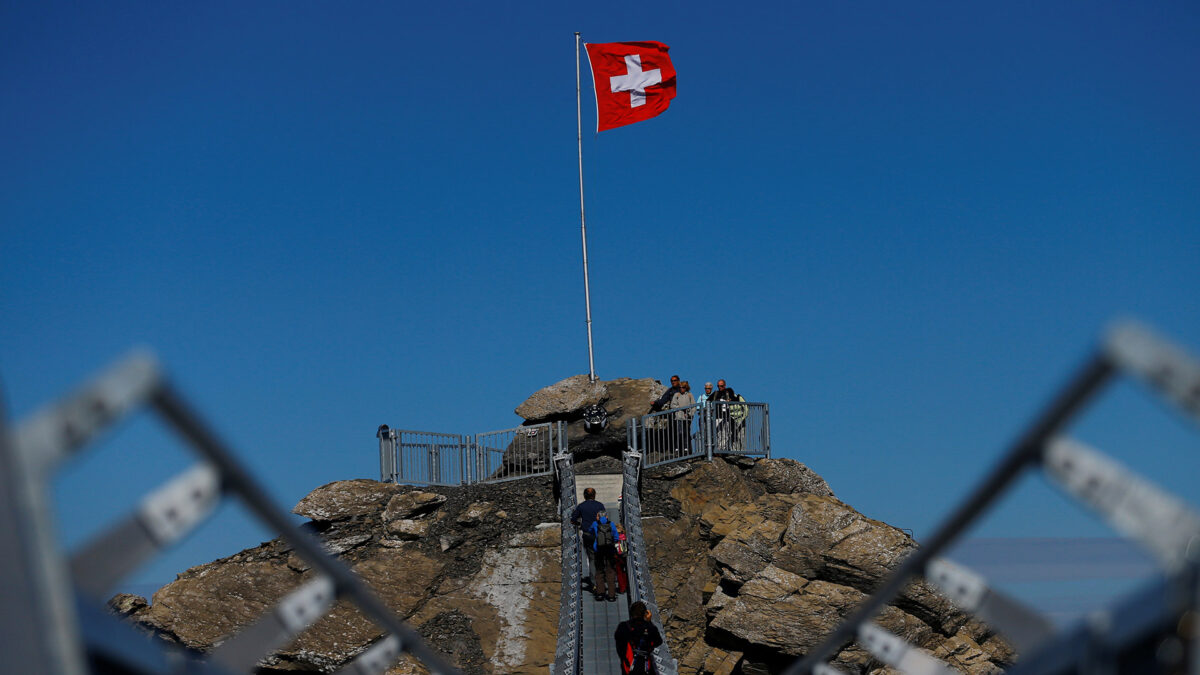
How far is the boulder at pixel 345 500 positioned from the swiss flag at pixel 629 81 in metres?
11.9

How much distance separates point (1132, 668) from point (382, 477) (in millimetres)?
23072

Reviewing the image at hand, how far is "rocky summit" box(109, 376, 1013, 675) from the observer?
2044cm

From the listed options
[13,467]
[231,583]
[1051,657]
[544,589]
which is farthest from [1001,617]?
[231,583]

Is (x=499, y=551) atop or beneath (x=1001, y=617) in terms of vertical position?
atop

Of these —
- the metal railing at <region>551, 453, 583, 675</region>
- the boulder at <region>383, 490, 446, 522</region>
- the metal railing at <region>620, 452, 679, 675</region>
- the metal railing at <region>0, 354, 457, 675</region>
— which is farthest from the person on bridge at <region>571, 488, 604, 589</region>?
the metal railing at <region>0, 354, 457, 675</region>

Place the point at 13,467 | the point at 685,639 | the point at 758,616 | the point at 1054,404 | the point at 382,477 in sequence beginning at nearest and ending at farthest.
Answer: the point at 13,467, the point at 1054,404, the point at 758,616, the point at 685,639, the point at 382,477

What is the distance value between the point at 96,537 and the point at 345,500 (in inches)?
901

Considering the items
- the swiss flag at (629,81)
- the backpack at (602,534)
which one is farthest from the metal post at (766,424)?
the swiss flag at (629,81)

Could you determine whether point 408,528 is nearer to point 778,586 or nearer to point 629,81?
point 778,586

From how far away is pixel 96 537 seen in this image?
2375mm

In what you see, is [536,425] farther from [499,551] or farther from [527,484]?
[499,551]

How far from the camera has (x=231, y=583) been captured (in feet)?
72.3

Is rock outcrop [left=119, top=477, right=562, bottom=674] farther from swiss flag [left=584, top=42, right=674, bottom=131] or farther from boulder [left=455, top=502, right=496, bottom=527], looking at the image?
swiss flag [left=584, top=42, right=674, bottom=131]

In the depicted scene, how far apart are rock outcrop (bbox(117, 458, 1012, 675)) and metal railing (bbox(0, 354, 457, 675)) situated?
17.5 m
